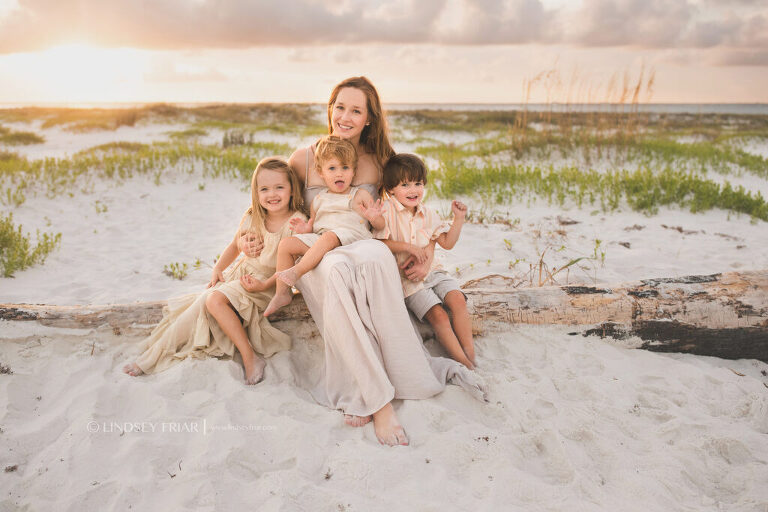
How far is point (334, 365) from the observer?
111 inches

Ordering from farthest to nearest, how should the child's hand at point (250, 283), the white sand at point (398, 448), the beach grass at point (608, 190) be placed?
the beach grass at point (608, 190) < the child's hand at point (250, 283) < the white sand at point (398, 448)

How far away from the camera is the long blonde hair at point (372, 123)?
3.46 meters

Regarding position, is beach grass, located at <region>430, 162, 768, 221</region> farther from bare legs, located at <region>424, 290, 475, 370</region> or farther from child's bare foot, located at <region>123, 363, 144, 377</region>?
Result: child's bare foot, located at <region>123, 363, 144, 377</region>

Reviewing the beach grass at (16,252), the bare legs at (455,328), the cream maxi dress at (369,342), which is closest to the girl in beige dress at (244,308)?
the cream maxi dress at (369,342)

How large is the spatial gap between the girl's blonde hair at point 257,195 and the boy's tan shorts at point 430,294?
107 centimetres

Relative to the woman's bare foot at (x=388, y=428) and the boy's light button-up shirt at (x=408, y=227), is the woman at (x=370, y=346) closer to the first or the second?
the woman's bare foot at (x=388, y=428)

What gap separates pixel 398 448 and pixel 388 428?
0.14 metres

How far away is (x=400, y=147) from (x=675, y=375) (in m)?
14.4

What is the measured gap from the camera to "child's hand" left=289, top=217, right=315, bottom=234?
325cm

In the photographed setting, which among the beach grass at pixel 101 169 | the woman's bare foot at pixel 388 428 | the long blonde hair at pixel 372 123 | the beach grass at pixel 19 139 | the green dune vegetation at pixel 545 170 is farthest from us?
the beach grass at pixel 19 139

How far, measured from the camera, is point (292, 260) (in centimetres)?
311

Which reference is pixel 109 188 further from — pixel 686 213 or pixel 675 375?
pixel 686 213

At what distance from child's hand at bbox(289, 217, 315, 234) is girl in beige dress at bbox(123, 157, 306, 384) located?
0.03 m

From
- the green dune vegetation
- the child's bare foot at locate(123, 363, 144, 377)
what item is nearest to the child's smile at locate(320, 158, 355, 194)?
the child's bare foot at locate(123, 363, 144, 377)
